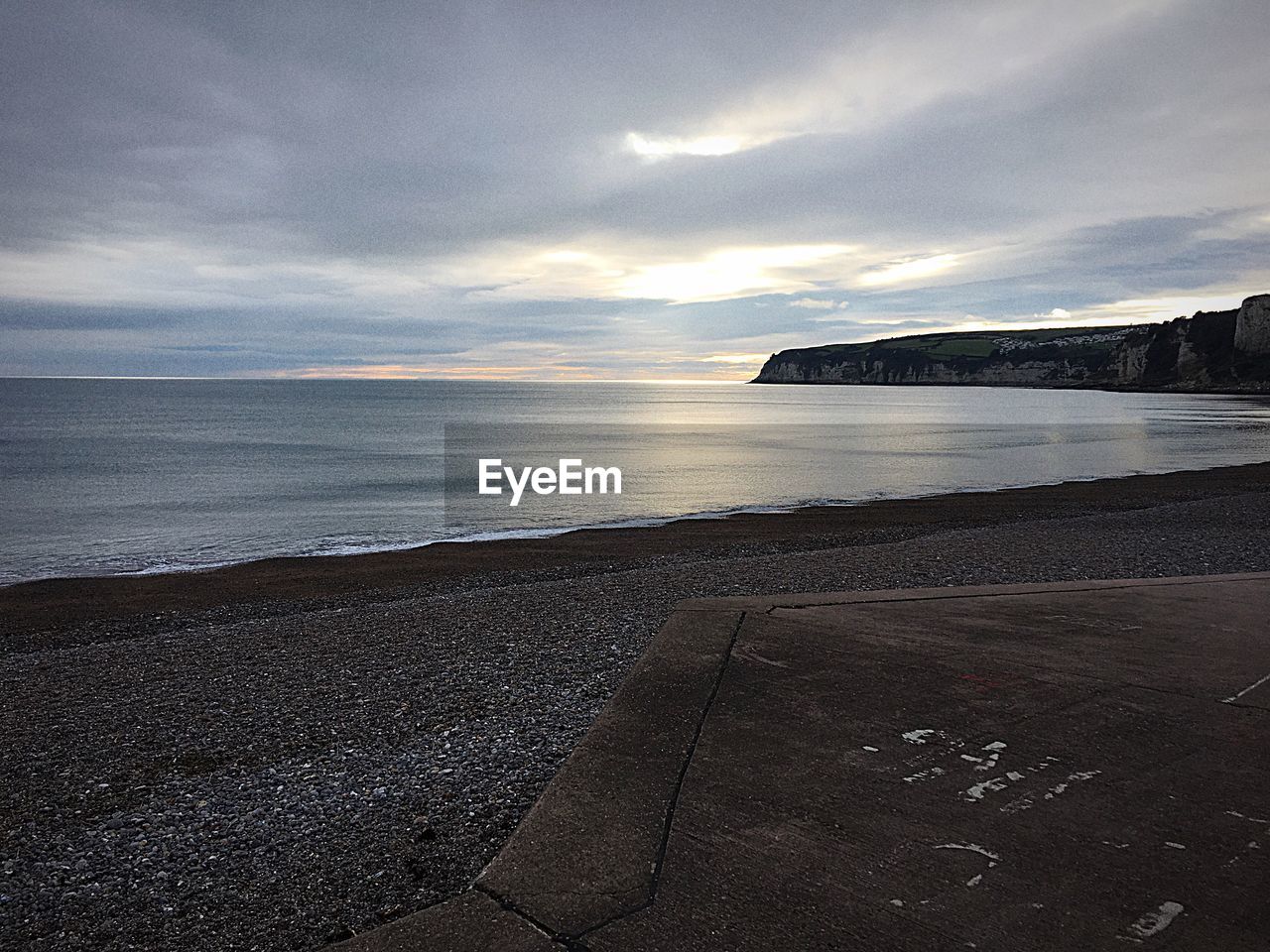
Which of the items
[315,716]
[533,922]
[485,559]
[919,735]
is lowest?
[485,559]

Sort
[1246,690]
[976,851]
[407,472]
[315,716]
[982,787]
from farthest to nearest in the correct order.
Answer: [407,472], [315,716], [1246,690], [982,787], [976,851]

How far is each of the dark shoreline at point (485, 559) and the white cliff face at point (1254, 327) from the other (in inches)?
5478

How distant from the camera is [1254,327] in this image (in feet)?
452

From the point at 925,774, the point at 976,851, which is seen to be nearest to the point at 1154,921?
the point at 976,851

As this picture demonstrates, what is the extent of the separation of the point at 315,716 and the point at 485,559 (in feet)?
33.5

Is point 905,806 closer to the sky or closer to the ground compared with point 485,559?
closer to the sky

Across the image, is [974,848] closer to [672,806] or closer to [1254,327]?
[672,806]

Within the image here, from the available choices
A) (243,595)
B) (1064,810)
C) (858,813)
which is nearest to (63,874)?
(858,813)

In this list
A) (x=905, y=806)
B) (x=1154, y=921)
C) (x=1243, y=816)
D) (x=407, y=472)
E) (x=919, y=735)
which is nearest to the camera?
(x=1154, y=921)

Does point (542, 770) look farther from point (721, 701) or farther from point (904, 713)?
point (904, 713)

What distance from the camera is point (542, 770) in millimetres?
4547

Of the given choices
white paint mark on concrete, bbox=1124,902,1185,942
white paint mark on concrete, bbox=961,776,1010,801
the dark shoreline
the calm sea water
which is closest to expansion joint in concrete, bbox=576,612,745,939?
white paint mark on concrete, bbox=961,776,1010,801

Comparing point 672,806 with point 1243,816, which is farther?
point 672,806

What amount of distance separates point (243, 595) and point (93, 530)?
11.9m
